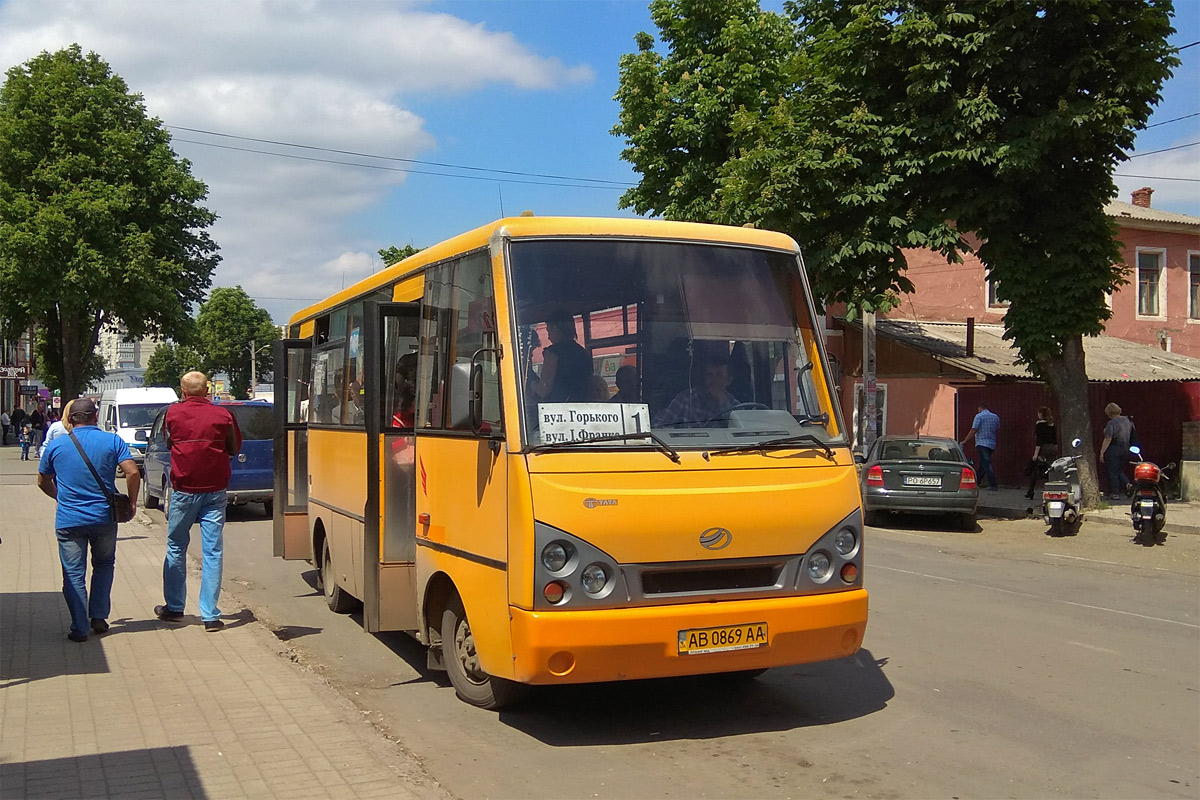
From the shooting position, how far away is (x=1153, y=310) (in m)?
37.7

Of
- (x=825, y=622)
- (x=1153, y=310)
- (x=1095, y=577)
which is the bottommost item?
(x=1095, y=577)

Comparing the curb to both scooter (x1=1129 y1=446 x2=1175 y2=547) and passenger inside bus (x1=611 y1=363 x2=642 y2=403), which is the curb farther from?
passenger inside bus (x1=611 y1=363 x2=642 y2=403)

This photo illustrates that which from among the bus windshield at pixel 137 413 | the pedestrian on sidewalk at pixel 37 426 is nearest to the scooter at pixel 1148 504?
the bus windshield at pixel 137 413

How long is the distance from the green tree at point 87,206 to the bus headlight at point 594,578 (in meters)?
39.9

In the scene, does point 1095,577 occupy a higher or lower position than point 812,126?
lower

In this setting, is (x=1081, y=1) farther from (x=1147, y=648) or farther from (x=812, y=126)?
(x=1147, y=648)

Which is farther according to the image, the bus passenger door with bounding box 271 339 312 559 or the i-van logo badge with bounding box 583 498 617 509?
the bus passenger door with bounding box 271 339 312 559

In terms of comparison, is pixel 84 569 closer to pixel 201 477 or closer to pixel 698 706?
pixel 201 477

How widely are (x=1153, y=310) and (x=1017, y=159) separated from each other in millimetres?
22886

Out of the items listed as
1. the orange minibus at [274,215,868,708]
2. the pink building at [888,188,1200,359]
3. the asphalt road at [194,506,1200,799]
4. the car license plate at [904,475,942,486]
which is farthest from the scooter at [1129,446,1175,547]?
the pink building at [888,188,1200,359]

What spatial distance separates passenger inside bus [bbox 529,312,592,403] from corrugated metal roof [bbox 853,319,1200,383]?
23.3 metres

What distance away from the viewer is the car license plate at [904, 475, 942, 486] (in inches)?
691

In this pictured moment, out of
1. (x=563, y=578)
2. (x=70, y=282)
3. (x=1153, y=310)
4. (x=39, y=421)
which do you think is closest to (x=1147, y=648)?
(x=563, y=578)

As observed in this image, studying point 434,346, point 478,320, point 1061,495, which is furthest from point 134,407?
point 478,320
